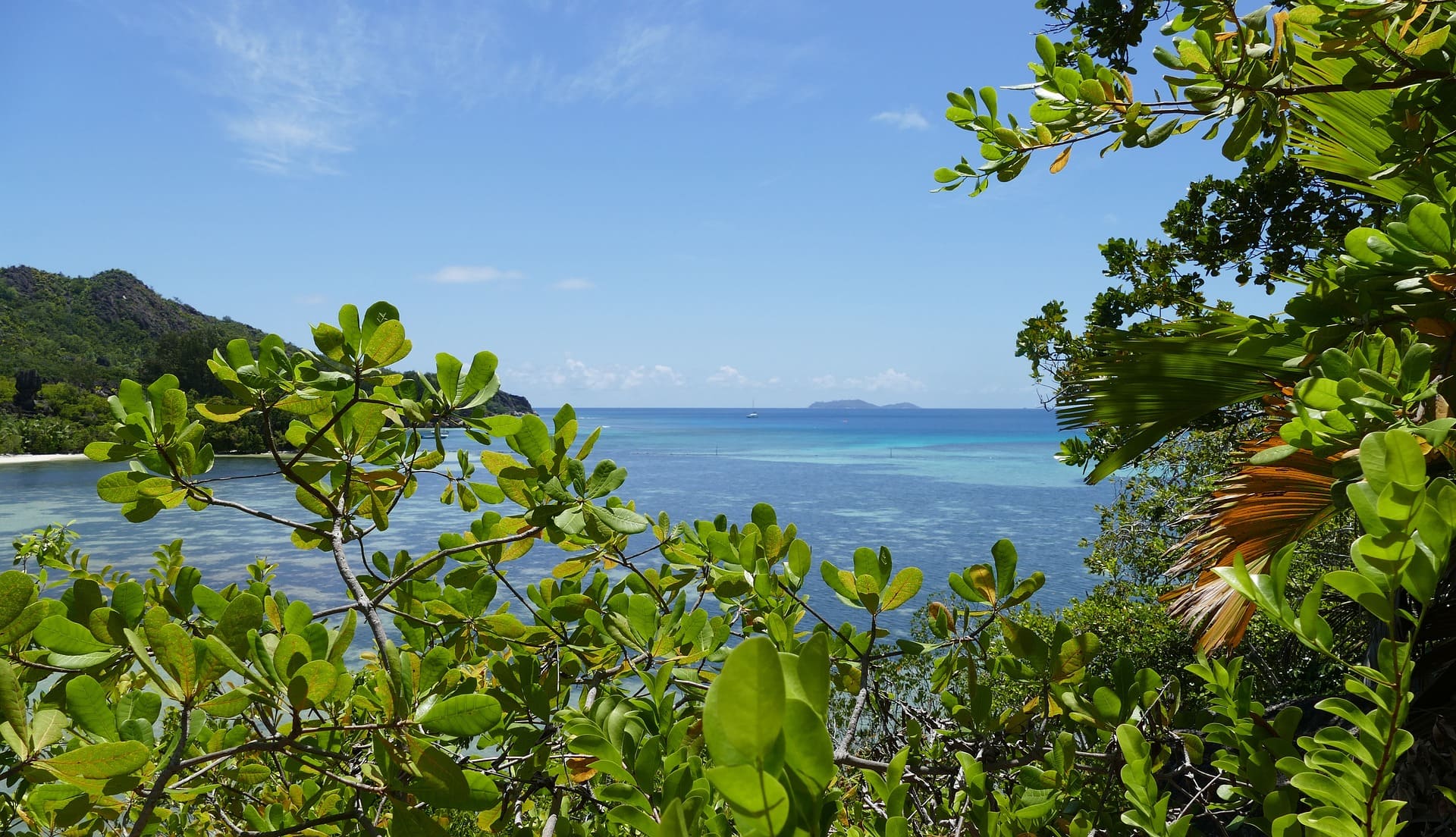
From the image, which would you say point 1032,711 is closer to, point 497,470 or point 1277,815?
point 1277,815

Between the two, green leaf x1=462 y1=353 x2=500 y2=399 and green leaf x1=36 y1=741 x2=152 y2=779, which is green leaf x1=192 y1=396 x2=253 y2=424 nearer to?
green leaf x1=462 y1=353 x2=500 y2=399

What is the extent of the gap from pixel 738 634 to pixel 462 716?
0.91 metres

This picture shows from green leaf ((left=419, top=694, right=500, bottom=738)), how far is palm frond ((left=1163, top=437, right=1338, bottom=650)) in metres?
2.03

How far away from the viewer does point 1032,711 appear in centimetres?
141

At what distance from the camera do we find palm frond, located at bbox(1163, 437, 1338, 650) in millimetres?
2156

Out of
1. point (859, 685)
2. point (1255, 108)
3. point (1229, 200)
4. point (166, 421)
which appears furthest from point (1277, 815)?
point (1229, 200)

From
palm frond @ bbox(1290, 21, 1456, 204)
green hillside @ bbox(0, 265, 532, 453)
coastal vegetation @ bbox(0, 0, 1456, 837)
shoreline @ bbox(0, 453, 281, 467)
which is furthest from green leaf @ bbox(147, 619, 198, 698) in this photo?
shoreline @ bbox(0, 453, 281, 467)

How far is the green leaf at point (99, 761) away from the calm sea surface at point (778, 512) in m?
3.37

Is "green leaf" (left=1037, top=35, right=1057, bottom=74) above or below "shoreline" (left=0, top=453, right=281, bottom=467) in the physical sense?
above

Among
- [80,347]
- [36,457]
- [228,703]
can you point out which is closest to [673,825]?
[228,703]

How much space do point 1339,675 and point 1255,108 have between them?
15.2 ft

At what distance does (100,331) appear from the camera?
61250 millimetres

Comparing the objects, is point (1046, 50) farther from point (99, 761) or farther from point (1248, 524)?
point (99, 761)

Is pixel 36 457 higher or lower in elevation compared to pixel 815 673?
lower
